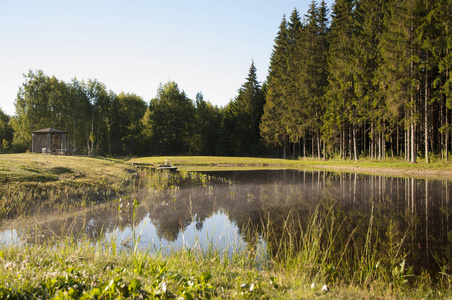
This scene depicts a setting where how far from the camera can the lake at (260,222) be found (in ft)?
19.0

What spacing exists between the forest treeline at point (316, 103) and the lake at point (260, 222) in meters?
13.1

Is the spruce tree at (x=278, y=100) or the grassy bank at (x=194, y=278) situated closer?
the grassy bank at (x=194, y=278)

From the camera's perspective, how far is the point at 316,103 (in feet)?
118

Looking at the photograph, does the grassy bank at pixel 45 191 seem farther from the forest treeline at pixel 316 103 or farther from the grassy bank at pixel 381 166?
the forest treeline at pixel 316 103

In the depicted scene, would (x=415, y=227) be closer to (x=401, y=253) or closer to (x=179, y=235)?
(x=401, y=253)

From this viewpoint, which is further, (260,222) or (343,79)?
(343,79)

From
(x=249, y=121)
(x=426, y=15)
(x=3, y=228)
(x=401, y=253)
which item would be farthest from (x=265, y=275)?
(x=249, y=121)

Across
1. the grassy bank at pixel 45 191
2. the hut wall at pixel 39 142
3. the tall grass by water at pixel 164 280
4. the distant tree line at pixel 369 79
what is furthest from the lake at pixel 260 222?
the hut wall at pixel 39 142

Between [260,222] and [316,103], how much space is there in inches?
1214

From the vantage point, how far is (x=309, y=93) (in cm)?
3628

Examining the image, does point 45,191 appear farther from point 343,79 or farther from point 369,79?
point 343,79

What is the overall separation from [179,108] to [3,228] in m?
51.0

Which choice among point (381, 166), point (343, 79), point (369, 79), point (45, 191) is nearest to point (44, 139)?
point (45, 191)

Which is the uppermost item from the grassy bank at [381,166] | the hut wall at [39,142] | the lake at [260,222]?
the hut wall at [39,142]
